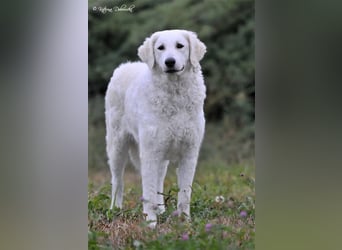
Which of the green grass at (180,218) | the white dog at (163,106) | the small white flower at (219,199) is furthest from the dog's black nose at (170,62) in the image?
the small white flower at (219,199)

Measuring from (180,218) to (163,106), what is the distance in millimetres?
693

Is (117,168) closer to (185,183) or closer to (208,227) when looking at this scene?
(185,183)

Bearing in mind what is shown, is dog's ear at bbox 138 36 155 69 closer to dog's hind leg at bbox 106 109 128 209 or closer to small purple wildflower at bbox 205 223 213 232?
dog's hind leg at bbox 106 109 128 209

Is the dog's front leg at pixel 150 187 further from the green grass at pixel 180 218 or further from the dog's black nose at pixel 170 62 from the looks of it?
the dog's black nose at pixel 170 62

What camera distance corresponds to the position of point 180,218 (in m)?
3.92

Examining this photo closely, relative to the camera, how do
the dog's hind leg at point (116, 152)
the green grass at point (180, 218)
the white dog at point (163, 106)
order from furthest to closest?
the dog's hind leg at point (116, 152), the white dog at point (163, 106), the green grass at point (180, 218)

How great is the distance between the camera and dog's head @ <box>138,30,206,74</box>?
12.6 ft

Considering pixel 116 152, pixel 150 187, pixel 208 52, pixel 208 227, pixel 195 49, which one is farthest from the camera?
pixel 116 152

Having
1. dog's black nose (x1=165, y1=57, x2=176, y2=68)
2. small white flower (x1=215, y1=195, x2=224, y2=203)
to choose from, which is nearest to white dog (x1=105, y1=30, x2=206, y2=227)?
dog's black nose (x1=165, y1=57, x2=176, y2=68)

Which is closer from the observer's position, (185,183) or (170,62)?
(170,62)

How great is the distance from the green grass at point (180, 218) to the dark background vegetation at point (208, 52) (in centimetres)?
18

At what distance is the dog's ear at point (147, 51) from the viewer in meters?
3.90

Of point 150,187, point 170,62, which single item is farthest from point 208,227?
point 170,62
